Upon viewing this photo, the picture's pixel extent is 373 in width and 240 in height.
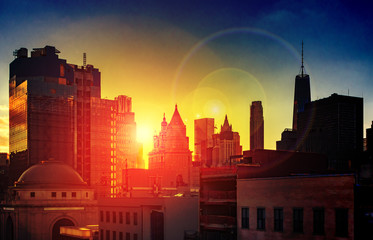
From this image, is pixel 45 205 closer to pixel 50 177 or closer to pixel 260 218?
pixel 50 177

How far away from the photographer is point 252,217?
189 feet

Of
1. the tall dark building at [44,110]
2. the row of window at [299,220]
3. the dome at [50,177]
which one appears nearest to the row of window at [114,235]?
the row of window at [299,220]

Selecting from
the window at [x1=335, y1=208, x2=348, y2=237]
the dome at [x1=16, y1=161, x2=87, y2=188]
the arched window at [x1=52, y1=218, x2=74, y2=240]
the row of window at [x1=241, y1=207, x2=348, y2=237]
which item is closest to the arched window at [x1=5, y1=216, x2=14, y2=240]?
the dome at [x1=16, y1=161, x2=87, y2=188]

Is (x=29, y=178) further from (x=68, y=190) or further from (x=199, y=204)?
(x=199, y=204)

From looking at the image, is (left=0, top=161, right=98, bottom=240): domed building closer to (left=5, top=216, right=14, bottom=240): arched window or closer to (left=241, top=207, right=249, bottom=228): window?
(left=5, top=216, right=14, bottom=240): arched window

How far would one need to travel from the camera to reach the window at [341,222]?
45.8m

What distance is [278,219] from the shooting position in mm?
53688

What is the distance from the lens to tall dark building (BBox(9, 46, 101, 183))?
597 feet

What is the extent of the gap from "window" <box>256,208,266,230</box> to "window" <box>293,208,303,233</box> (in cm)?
498

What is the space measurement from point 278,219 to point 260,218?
325cm

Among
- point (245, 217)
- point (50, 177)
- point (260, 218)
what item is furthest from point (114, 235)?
point (50, 177)

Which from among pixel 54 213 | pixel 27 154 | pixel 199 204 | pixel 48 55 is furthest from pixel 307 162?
pixel 48 55

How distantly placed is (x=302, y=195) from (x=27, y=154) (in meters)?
150

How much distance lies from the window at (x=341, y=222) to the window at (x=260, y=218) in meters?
10.8
